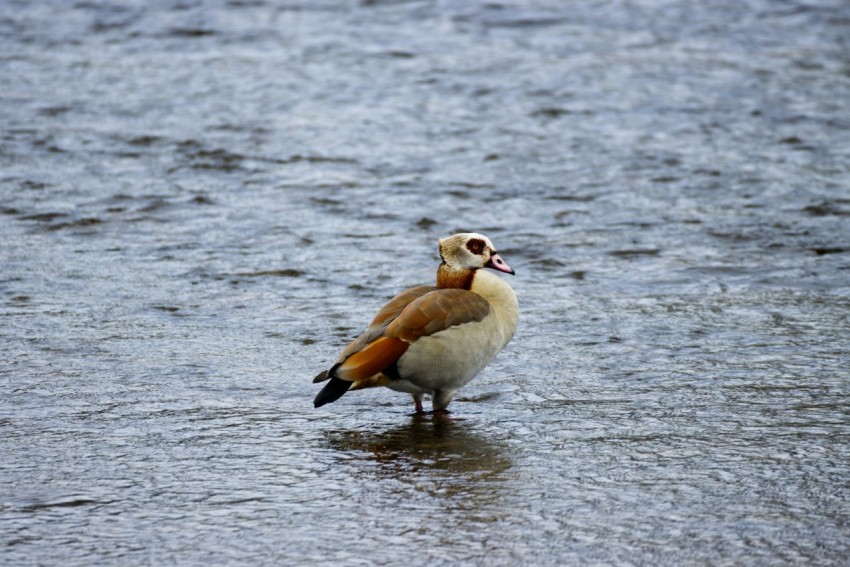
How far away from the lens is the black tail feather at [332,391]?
6168mm

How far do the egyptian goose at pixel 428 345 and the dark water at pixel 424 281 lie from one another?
0.76 feet

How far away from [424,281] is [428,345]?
9.50 feet

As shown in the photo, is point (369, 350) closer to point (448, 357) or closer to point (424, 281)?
point (448, 357)

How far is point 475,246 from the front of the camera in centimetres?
693

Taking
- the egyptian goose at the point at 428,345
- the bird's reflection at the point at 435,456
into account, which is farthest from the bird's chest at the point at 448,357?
the bird's reflection at the point at 435,456

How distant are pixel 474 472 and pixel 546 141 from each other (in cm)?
786

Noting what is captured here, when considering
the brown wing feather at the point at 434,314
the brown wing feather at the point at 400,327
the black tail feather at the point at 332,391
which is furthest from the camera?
the brown wing feather at the point at 434,314

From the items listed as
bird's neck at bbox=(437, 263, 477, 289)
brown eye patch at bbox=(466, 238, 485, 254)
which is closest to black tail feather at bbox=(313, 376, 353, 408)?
bird's neck at bbox=(437, 263, 477, 289)

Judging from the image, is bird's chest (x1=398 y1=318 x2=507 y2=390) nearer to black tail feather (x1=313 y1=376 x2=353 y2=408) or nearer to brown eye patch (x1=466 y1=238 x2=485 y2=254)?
black tail feather (x1=313 y1=376 x2=353 y2=408)

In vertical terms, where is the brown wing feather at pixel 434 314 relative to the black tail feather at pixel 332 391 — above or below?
above

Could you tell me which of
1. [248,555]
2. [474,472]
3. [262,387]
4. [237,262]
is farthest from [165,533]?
[237,262]

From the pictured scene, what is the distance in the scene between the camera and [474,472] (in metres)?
5.75

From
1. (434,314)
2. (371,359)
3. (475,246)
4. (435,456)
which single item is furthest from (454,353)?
(475,246)

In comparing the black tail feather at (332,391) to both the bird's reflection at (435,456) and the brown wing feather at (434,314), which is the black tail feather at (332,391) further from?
the brown wing feather at (434,314)
